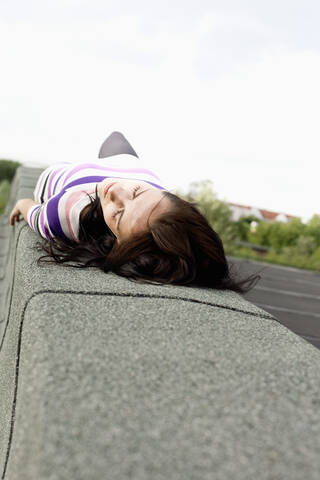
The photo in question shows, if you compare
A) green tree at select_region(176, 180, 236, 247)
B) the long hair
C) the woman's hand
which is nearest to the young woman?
the long hair

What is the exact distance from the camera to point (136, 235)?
1772 millimetres

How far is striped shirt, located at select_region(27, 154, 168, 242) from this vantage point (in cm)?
219

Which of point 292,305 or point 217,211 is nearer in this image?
point 292,305

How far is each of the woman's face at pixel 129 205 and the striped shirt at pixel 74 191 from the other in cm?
27

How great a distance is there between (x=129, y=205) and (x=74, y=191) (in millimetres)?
554

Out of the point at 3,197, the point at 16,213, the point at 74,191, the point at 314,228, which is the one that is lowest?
the point at 314,228

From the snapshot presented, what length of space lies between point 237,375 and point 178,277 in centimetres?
88

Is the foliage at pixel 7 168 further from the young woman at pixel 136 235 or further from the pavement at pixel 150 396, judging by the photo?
the pavement at pixel 150 396

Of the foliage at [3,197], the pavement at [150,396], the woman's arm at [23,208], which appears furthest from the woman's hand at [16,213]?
the foliage at [3,197]

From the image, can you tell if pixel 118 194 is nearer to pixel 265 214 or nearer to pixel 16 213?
pixel 16 213

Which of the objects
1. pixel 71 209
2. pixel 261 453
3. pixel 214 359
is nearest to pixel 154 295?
pixel 214 359

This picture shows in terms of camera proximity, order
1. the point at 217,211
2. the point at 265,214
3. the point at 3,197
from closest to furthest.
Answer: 1. the point at 3,197
2. the point at 217,211
3. the point at 265,214

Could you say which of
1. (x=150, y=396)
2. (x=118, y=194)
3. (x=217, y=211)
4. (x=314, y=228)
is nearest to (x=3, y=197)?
(x=217, y=211)

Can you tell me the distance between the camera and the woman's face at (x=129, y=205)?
1777 mm
